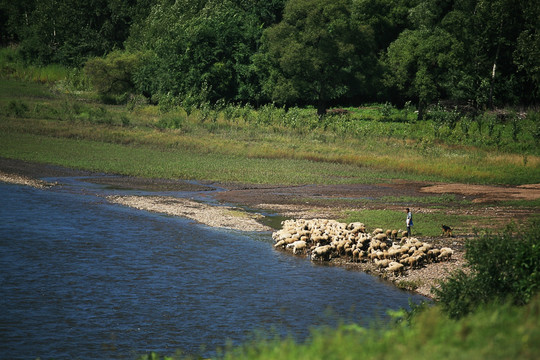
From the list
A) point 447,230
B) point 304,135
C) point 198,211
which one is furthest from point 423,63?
point 447,230

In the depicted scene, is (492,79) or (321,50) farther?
(321,50)

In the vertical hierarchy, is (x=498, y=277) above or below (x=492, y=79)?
below

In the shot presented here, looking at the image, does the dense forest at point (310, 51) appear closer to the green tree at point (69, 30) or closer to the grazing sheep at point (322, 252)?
the green tree at point (69, 30)

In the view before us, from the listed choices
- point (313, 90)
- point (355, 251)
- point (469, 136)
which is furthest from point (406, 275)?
point (313, 90)

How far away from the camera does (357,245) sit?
3256 cm

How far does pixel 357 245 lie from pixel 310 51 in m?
57.6

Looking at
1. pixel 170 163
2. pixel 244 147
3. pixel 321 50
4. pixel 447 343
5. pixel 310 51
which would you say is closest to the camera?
pixel 447 343

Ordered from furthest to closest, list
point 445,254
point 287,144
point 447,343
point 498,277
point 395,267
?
point 287,144, point 445,254, point 395,267, point 498,277, point 447,343

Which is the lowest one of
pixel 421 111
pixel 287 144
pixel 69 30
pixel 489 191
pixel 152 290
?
pixel 152 290

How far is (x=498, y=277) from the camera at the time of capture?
20031 mm

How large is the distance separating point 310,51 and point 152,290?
6377 centimetres

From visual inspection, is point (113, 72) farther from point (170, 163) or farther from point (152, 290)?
point (152, 290)

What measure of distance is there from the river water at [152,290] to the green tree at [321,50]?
2046 inches

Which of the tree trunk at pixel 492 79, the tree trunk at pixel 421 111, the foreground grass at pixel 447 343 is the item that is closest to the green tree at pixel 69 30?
the tree trunk at pixel 421 111
